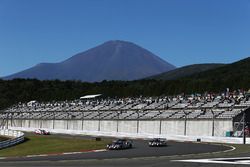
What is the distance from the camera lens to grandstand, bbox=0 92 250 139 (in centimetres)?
8125

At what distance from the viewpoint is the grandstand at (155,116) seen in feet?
267

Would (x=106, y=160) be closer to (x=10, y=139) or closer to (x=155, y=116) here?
(x=10, y=139)

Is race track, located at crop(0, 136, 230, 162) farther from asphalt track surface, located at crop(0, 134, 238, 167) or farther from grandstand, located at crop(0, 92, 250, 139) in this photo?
grandstand, located at crop(0, 92, 250, 139)

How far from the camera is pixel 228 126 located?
3051 inches

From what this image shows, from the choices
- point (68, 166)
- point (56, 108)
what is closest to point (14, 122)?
point (56, 108)

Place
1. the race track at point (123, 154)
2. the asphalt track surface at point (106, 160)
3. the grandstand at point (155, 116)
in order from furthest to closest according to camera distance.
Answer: the grandstand at point (155, 116)
the race track at point (123, 154)
the asphalt track surface at point (106, 160)

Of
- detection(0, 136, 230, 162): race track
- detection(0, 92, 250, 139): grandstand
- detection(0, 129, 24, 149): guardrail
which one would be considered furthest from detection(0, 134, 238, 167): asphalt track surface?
detection(0, 92, 250, 139): grandstand

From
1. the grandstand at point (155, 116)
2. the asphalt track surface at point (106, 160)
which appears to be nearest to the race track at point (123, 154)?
the asphalt track surface at point (106, 160)

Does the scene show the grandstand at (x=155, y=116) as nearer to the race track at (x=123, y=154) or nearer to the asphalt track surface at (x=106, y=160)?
the race track at (x=123, y=154)

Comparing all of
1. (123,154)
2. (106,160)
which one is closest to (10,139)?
(123,154)

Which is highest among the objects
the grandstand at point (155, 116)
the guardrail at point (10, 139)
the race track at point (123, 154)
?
the grandstand at point (155, 116)

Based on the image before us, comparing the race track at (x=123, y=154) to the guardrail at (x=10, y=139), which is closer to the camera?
the race track at (x=123, y=154)

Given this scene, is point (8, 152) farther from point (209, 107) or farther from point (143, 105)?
point (143, 105)

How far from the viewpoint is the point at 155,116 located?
322 feet
